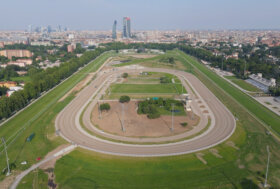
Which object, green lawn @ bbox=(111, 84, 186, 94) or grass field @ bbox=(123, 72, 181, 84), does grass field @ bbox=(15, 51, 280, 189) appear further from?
grass field @ bbox=(123, 72, 181, 84)

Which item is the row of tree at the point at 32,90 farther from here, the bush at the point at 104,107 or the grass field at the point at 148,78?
Answer: the grass field at the point at 148,78

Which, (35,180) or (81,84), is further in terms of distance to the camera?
(81,84)

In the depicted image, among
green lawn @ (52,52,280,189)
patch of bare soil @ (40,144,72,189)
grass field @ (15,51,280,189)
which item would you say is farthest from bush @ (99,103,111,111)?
green lawn @ (52,52,280,189)

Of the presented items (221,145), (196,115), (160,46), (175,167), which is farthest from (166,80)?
(160,46)

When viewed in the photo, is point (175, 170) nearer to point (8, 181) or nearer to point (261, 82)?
point (8, 181)

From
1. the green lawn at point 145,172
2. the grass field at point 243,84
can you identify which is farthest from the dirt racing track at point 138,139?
the grass field at point 243,84

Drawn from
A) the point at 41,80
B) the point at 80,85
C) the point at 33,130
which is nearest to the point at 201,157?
the point at 33,130
